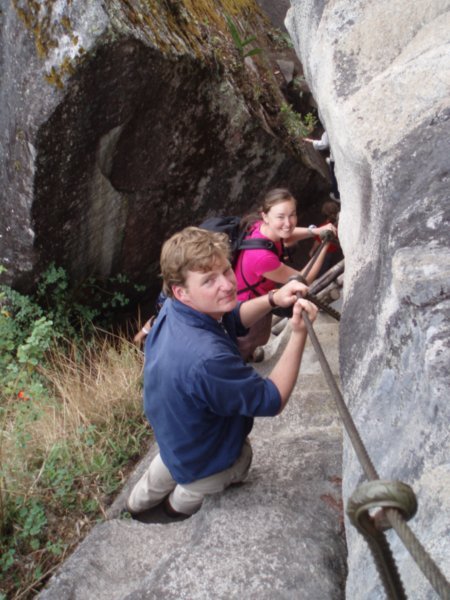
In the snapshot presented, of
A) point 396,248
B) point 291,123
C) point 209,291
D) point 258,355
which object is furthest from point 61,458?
point 291,123

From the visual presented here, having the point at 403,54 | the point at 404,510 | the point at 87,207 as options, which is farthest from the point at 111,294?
the point at 404,510

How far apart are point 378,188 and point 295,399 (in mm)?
1793

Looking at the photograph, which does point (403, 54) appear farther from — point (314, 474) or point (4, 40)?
point (4, 40)

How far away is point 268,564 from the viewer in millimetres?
2072

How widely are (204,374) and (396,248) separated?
2.43 feet

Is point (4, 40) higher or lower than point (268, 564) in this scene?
higher

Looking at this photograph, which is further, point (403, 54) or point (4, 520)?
point (4, 520)

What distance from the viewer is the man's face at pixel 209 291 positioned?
218 centimetres

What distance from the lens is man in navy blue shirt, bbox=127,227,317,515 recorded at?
2025 millimetres

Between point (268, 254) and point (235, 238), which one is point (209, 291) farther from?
point (235, 238)

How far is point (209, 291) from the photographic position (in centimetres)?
217

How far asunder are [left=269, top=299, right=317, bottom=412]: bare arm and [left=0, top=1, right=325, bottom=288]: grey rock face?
273cm

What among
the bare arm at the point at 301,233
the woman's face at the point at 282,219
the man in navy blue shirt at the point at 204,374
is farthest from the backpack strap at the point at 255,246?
the man in navy blue shirt at the point at 204,374

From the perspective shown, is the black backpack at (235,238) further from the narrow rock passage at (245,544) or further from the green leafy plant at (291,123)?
the green leafy plant at (291,123)
